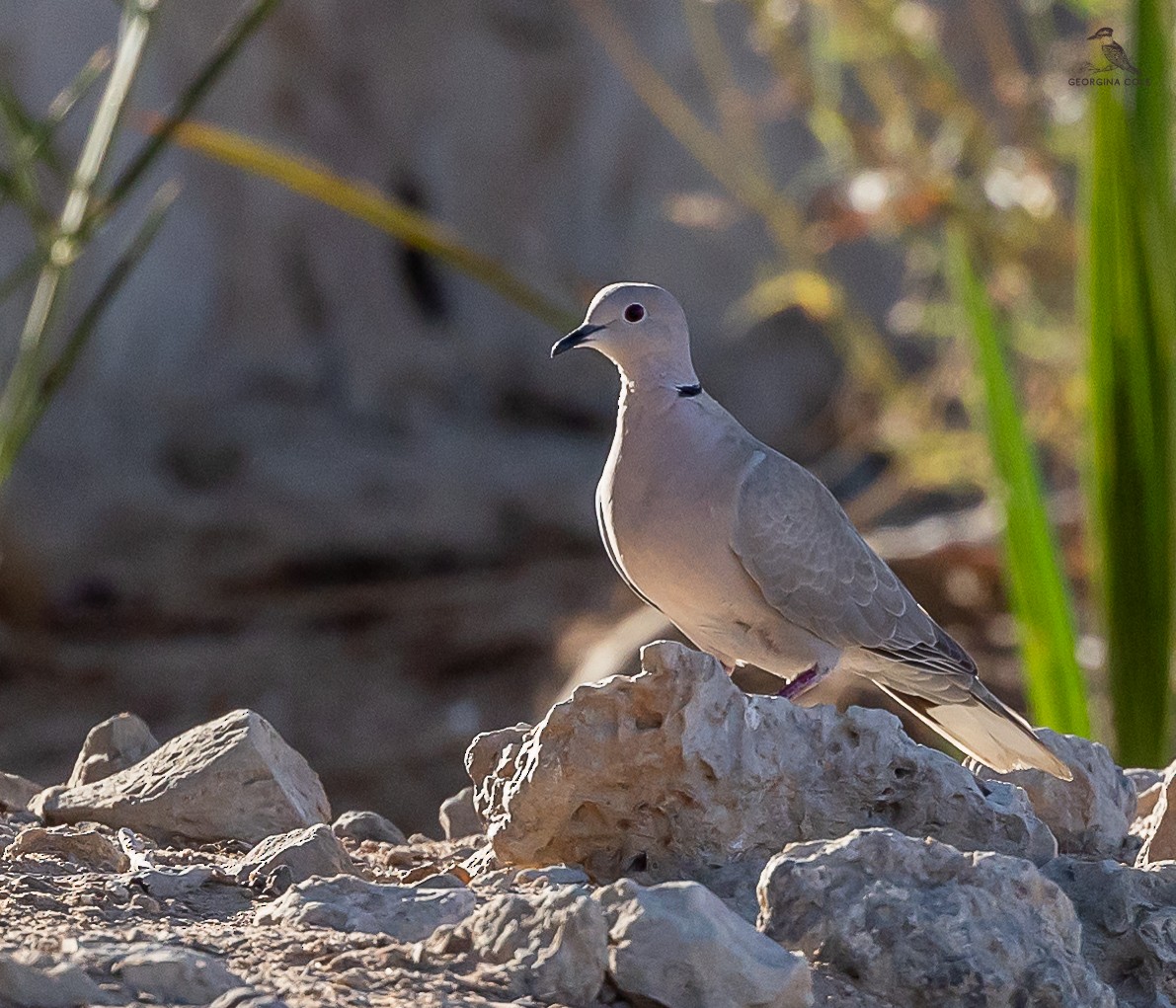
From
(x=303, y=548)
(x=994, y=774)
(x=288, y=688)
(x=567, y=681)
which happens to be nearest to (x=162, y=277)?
(x=303, y=548)

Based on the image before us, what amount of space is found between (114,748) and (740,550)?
102cm

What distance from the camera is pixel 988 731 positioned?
250 centimetres

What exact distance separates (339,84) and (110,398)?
281 centimetres

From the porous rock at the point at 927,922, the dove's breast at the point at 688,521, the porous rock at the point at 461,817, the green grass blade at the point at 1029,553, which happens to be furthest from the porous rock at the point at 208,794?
the green grass blade at the point at 1029,553

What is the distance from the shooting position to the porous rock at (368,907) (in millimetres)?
1666

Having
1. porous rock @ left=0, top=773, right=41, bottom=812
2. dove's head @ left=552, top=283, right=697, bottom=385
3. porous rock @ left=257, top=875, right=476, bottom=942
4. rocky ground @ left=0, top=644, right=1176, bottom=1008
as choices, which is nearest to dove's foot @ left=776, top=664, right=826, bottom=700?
rocky ground @ left=0, top=644, right=1176, bottom=1008

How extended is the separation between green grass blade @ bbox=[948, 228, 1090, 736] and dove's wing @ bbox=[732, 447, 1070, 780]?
1.53 ft

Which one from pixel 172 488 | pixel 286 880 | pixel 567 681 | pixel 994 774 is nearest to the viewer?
pixel 286 880

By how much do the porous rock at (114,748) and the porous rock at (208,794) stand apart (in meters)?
0.29

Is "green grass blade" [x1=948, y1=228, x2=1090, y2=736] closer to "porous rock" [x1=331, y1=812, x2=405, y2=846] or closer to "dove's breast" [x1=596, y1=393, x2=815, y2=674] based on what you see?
"dove's breast" [x1=596, y1=393, x2=815, y2=674]

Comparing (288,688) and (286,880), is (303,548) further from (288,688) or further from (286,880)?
(286,880)

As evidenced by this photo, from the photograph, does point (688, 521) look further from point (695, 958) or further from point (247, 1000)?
point (247, 1000)

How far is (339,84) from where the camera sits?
10961mm

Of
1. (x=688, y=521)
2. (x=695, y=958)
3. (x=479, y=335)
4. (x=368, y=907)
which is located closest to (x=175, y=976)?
(x=368, y=907)
